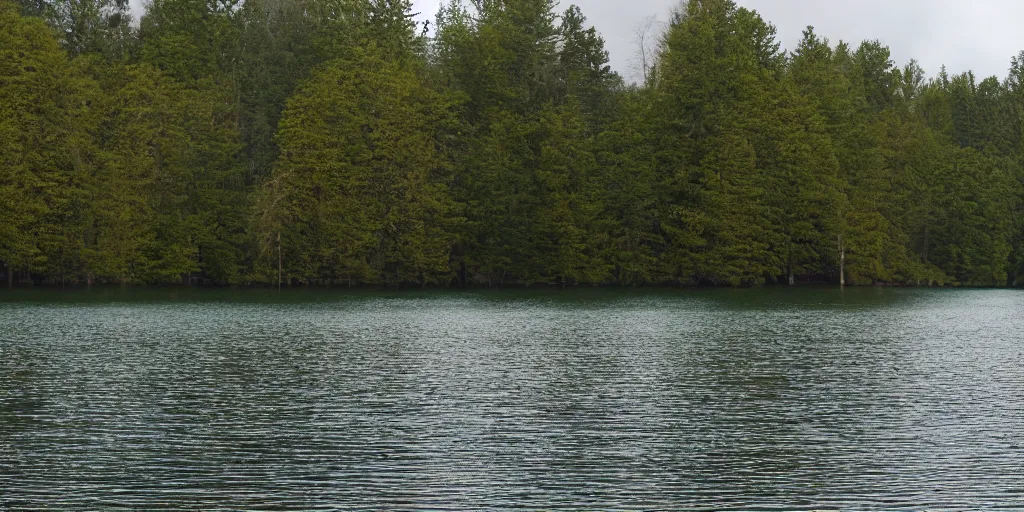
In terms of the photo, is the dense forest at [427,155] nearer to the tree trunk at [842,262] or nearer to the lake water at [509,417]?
the tree trunk at [842,262]

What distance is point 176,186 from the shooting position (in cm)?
8062

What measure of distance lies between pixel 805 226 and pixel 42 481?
245 ft

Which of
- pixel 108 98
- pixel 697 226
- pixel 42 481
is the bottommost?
pixel 42 481

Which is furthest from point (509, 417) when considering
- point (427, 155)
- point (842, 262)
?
point (842, 262)

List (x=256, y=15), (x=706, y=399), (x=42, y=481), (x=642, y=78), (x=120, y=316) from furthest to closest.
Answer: (x=642, y=78), (x=256, y=15), (x=120, y=316), (x=706, y=399), (x=42, y=481)

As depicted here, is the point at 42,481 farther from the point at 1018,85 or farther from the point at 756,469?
the point at 1018,85

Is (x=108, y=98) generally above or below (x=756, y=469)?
above

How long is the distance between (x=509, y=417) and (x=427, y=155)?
64409 millimetres

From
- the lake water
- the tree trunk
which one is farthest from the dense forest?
the lake water

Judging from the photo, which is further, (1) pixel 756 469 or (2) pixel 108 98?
(2) pixel 108 98

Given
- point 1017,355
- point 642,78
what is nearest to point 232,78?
point 642,78

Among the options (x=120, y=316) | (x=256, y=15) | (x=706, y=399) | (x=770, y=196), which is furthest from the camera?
(x=256, y=15)

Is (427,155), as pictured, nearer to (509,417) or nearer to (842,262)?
(842,262)

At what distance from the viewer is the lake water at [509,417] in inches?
539
